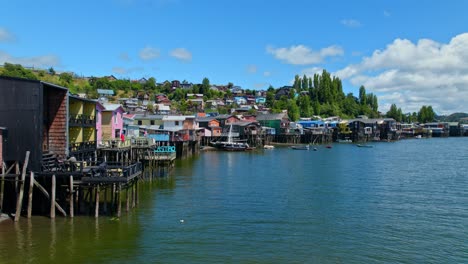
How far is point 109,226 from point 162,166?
2872cm

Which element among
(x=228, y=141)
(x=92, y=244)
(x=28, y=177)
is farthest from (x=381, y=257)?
(x=228, y=141)

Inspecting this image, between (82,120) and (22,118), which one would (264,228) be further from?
(82,120)

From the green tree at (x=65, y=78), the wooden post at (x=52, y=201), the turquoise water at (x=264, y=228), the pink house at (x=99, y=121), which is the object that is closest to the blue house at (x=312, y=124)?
the green tree at (x=65, y=78)

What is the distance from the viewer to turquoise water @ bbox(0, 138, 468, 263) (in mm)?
22281

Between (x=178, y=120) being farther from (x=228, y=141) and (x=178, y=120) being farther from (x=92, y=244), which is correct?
(x=92, y=244)

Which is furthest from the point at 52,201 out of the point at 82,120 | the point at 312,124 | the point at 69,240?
the point at 312,124

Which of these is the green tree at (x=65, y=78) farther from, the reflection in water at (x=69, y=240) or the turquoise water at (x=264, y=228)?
the reflection in water at (x=69, y=240)

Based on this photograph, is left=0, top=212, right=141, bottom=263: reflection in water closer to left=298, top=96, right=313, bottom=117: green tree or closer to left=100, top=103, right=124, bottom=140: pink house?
left=100, top=103, right=124, bottom=140: pink house

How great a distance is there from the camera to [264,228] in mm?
27422

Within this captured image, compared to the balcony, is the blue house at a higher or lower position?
higher

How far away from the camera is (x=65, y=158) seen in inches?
1244

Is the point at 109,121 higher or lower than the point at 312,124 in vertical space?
lower

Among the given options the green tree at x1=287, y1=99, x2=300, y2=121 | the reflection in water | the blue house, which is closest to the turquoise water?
the reflection in water

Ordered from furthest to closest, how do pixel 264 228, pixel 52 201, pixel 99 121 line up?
pixel 99 121, pixel 264 228, pixel 52 201
